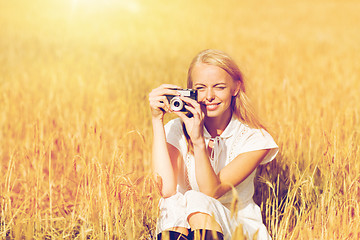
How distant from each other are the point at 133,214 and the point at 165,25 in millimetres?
8516

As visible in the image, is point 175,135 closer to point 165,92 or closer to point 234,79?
point 165,92

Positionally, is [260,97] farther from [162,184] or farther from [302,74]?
[162,184]

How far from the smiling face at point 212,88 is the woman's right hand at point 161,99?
122 mm

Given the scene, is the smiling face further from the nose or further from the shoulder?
the shoulder

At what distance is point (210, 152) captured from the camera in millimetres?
1975

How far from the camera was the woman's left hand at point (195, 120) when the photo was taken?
172 cm

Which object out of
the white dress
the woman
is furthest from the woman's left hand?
the white dress

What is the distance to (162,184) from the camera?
1883 mm

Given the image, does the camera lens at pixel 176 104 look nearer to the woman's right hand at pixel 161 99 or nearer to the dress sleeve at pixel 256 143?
the woman's right hand at pixel 161 99

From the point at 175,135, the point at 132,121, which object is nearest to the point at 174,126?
the point at 175,135

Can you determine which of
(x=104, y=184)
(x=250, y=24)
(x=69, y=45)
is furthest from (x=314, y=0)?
(x=104, y=184)

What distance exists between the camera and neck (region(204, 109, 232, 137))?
2000 millimetres

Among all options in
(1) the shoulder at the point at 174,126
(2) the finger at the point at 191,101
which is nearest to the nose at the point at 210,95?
(2) the finger at the point at 191,101

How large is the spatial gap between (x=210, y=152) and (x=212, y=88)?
29cm
